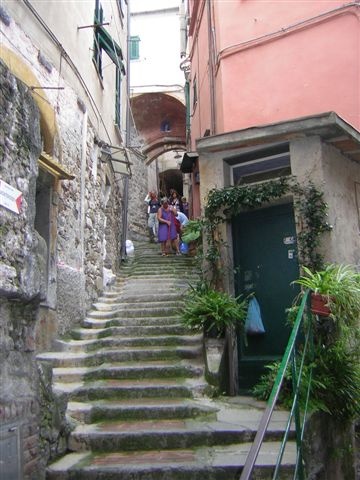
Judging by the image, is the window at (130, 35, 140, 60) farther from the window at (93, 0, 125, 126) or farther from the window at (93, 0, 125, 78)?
the window at (93, 0, 125, 78)

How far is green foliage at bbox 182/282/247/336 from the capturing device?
5.77 meters

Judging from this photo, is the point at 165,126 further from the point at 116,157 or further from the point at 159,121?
the point at 116,157

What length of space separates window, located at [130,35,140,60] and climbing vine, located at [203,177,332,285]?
14656 millimetres

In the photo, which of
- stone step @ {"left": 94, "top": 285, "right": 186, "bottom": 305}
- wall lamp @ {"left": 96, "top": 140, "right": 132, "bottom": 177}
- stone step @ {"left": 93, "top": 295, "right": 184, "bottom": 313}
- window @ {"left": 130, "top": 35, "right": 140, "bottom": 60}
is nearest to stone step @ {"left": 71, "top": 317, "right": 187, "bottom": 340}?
stone step @ {"left": 93, "top": 295, "right": 184, "bottom": 313}

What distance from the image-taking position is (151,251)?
13094mm

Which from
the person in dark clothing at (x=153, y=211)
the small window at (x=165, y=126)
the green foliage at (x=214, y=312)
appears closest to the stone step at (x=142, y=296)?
the green foliage at (x=214, y=312)

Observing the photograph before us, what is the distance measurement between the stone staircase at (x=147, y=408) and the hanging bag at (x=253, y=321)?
70 cm

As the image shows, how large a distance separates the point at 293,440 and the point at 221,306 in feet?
5.97

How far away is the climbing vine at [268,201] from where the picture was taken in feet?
19.1

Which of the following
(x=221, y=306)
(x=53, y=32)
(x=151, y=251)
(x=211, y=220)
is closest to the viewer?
(x=221, y=306)

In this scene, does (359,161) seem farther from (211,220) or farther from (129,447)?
(129,447)

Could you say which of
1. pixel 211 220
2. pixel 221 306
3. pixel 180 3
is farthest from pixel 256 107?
pixel 180 3

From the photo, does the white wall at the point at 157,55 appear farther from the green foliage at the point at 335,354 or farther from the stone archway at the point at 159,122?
the green foliage at the point at 335,354

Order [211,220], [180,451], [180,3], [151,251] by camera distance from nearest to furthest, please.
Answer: [180,451]
[211,220]
[151,251]
[180,3]
